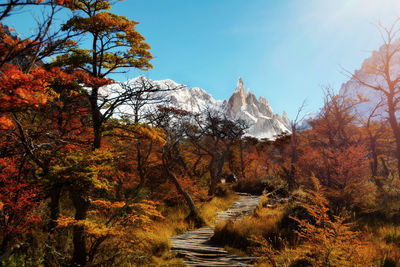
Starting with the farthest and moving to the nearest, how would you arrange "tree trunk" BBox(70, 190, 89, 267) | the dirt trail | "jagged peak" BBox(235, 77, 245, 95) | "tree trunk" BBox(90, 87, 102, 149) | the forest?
"jagged peak" BBox(235, 77, 245, 95) → "tree trunk" BBox(90, 87, 102, 149) → "tree trunk" BBox(70, 190, 89, 267) → the dirt trail → the forest

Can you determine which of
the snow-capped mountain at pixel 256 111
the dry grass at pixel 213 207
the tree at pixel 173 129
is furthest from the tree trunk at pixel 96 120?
the snow-capped mountain at pixel 256 111

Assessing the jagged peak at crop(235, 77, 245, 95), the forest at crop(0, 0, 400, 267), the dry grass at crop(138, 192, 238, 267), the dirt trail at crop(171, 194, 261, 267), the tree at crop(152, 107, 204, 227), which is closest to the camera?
the forest at crop(0, 0, 400, 267)

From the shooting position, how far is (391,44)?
12.2m

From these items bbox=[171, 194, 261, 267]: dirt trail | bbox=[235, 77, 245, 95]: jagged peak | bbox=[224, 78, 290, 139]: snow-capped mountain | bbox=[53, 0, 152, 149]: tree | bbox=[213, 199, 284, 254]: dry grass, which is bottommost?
bbox=[171, 194, 261, 267]: dirt trail

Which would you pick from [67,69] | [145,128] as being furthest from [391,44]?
[67,69]

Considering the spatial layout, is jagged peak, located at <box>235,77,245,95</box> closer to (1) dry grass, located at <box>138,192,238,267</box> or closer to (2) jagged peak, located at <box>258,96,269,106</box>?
(2) jagged peak, located at <box>258,96,269,106</box>

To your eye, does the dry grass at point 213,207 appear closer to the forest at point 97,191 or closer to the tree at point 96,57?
the forest at point 97,191

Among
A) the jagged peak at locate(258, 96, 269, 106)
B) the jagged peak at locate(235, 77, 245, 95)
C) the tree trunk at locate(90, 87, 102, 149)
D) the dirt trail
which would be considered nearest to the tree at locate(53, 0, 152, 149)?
the tree trunk at locate(90, 87, 102, 149)

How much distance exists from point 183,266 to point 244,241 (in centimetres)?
237

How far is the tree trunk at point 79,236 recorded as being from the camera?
21.1 ft

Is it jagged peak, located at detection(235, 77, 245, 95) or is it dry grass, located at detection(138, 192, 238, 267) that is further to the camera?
jagged peak, located at detection(235, 77, 245, 95)

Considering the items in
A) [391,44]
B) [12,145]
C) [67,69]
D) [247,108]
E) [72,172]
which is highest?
[247,108]

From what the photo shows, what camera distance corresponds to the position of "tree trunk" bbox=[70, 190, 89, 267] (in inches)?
253

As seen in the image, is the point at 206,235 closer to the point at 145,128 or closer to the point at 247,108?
the point at 145,128
